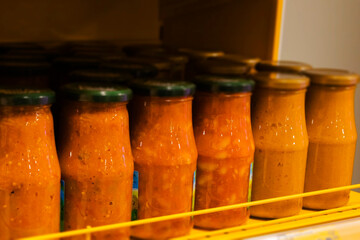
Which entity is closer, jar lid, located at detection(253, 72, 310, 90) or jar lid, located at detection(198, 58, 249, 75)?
jar lid, located at detection(253, 72, 310, 90)

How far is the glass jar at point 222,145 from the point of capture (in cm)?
97

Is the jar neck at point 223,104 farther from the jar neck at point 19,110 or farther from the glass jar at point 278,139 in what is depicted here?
the jar neck at point 19,110

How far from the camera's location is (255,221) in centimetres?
107

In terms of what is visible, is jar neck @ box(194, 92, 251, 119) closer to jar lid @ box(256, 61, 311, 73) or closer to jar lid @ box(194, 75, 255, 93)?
jar lid @ box(194, 75, 255, 93)

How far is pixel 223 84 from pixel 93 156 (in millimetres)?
291

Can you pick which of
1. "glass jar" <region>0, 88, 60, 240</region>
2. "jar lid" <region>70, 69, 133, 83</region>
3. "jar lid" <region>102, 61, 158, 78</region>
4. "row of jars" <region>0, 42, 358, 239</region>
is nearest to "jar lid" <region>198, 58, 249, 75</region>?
"row of jars" <region>0, 42, 358, 239</region>

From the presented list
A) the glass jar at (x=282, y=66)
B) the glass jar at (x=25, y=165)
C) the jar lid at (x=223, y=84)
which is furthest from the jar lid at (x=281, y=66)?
the glass jar at (x=25, y=165)

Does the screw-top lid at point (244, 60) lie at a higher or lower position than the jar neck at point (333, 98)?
higher

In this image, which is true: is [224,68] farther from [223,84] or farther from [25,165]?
[25,165]

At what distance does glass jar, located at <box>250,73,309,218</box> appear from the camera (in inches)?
41.1

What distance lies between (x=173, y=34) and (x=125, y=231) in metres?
1.28

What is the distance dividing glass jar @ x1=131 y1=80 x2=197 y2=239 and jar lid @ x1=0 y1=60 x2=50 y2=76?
23 centimetres

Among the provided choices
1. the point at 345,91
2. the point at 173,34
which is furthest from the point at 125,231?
the point at 173,34

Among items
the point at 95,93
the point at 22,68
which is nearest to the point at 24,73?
the point at 22,68
